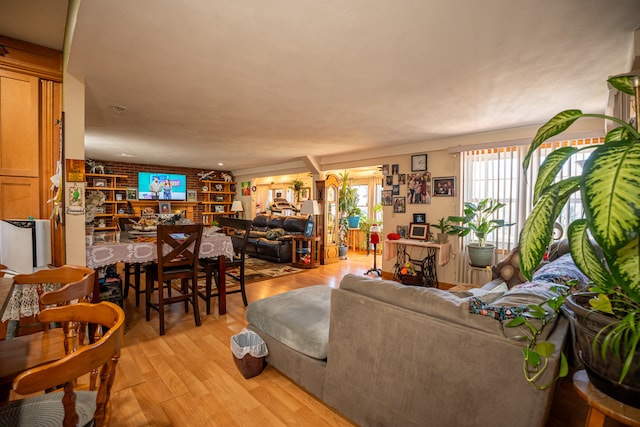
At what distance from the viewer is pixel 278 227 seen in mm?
7195

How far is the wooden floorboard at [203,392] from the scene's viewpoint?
5.64ft

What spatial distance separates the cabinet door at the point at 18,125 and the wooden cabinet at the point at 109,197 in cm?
536

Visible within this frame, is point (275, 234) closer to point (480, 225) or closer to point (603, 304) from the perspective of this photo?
point (480, 225)

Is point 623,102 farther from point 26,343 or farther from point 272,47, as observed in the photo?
point 26,343

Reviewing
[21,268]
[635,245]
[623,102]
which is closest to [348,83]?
[623,102]

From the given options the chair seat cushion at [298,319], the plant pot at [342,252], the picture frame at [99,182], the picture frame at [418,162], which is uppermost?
the picture frame at [418,162]

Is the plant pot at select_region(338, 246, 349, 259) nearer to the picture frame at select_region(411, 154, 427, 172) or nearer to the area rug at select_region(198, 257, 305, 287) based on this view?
the area rug at select_region(198, 257, 305, 287)

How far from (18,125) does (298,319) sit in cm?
258

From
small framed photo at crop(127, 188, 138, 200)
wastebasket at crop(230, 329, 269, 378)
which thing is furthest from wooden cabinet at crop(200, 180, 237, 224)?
wastebasket at crop(230, 329, 269, 378)

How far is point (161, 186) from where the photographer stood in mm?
7883

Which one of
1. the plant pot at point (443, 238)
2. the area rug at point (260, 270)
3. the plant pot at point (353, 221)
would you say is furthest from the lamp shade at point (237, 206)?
the plant pot at point (443, 238)

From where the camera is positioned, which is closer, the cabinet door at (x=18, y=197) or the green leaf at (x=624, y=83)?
the green leaf at (x=624, y=83)

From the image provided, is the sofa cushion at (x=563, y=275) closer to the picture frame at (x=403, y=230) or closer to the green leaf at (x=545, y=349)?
the green leaf at (x=545, y=349)

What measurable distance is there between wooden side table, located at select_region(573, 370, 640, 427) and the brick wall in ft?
28.7
